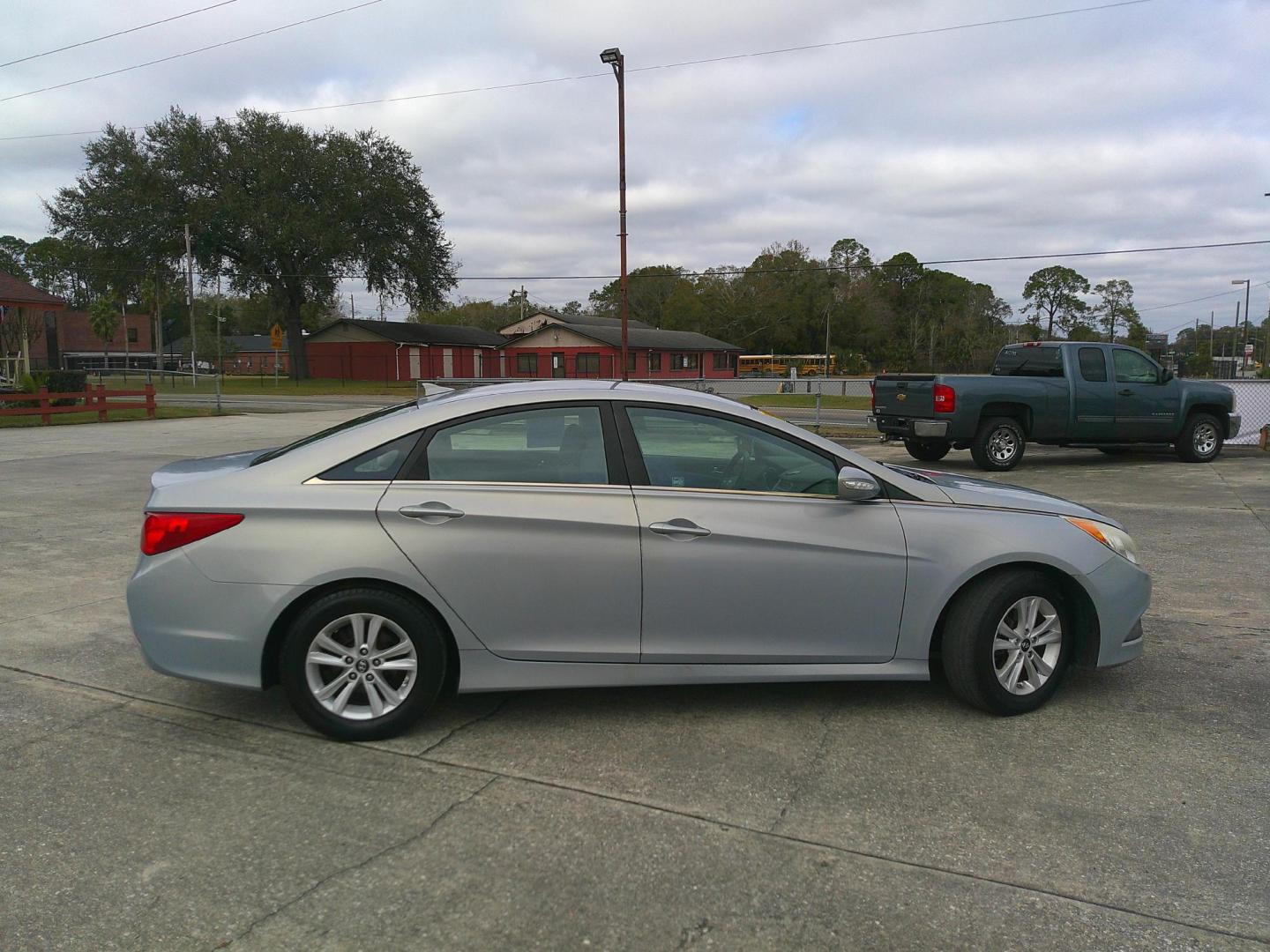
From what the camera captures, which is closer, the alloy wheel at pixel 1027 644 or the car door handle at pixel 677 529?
the car door handle at pixel 677 529

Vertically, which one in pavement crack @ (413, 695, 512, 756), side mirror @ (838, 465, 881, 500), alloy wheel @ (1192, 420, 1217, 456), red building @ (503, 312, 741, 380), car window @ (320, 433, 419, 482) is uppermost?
red building @ (503, 312, 741, 380)

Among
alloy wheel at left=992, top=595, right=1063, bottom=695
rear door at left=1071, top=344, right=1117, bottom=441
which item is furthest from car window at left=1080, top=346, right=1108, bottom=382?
alloy wheel at left=992, top=595, right=1063, bottom=695

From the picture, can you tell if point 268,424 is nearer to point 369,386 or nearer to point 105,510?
point 105,510

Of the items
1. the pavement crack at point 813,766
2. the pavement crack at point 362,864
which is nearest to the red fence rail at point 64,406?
the pavement crack at point 362,864

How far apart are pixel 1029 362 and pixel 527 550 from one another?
12682 millimetres

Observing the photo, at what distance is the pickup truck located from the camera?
13664mm

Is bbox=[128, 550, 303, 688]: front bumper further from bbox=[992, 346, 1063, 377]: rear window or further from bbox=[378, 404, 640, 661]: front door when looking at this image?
bbox=[992, 346, 1063, 377]: rear window

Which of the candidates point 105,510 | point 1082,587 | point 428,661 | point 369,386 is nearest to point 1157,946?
point 1082,587

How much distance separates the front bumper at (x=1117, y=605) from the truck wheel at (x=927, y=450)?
10673mm

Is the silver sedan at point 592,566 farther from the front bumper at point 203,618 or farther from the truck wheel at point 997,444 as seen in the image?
the truck wheel at point 997,444

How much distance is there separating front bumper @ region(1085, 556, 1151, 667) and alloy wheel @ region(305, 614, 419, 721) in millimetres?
3116

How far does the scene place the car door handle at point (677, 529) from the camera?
3.96 metres

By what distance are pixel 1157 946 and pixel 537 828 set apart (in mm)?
1947

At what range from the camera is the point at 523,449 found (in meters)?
4.15
